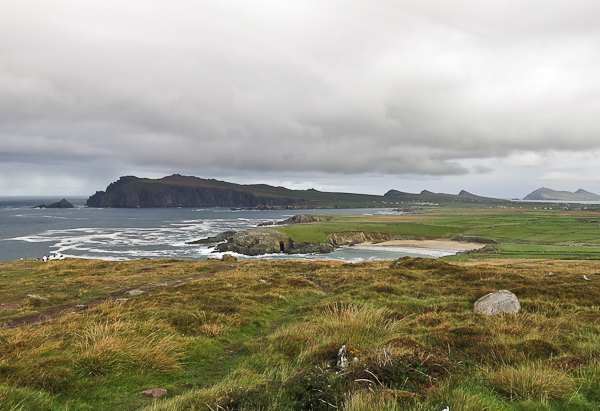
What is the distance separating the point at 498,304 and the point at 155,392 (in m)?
14.2

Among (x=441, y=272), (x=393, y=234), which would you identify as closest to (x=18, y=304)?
(x=441, y=272)

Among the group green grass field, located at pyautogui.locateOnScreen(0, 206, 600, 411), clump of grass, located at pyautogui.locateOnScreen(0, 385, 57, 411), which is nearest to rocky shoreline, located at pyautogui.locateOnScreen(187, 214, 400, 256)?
green grass field, located at pyautogui.locateOnScreen(0, 206, 600, 411)

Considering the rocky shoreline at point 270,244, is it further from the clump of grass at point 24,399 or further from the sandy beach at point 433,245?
the clump of grass at point 24,399

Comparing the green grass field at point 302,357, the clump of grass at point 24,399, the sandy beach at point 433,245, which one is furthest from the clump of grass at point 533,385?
the sandy beach at point 433,245

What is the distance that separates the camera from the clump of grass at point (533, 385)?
5305 millimetres

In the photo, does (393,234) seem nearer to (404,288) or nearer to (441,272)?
(441,272)

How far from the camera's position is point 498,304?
13758 millimetres

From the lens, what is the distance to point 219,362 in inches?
331

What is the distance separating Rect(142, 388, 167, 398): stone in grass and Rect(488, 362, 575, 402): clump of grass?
21.7ft

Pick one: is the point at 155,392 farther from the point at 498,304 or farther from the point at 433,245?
the point at 433,245

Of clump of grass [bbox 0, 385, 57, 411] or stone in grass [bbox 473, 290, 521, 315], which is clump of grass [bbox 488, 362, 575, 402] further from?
stone in grass [bbox 473, 290, 521, 315]

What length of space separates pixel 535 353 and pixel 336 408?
6260 mm

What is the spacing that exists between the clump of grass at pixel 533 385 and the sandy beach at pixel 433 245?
87.7 meters

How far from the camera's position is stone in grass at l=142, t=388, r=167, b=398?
20.3ft
